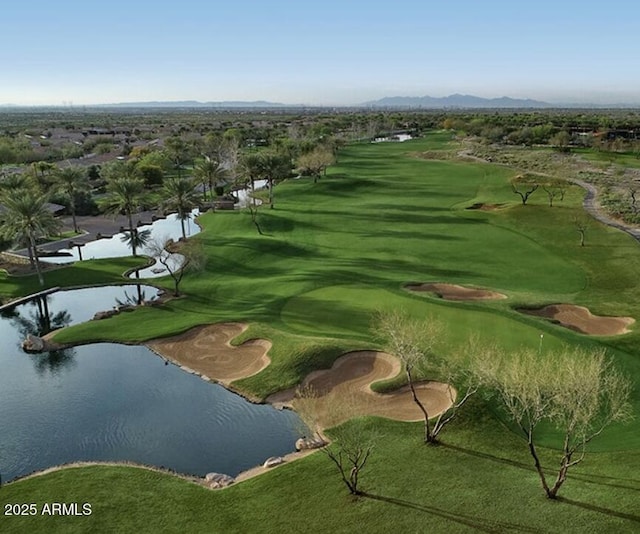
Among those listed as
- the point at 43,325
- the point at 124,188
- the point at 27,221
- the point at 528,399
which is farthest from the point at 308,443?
the point at 124,188

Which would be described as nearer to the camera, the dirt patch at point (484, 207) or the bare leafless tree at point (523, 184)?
the dirt patch at point (484, 207)

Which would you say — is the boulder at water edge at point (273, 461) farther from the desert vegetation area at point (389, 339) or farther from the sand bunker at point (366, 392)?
the sand bunker at point (366, 392)

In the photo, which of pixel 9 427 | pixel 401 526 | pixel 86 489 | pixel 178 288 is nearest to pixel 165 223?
pixel 178 288

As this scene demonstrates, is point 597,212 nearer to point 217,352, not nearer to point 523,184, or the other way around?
point 523,184

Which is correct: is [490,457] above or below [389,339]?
below

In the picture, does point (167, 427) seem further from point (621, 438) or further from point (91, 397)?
point (621, 438)

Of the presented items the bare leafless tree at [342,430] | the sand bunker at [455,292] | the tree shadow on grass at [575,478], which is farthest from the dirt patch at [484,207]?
the tree shadow on grass at [575,478]

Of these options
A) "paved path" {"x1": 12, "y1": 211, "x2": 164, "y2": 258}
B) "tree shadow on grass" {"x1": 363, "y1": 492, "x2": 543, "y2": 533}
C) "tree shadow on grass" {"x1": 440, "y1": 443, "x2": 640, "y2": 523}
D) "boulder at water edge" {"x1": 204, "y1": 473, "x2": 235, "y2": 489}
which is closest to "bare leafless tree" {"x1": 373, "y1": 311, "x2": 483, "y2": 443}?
"tree shadow on grass" {"x1": 440, "y1": 443, "x2": 640, "y2": 523}

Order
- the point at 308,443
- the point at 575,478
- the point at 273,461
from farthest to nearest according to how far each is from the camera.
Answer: the point at 308,443, the point at 273,461, the point at 575,478
